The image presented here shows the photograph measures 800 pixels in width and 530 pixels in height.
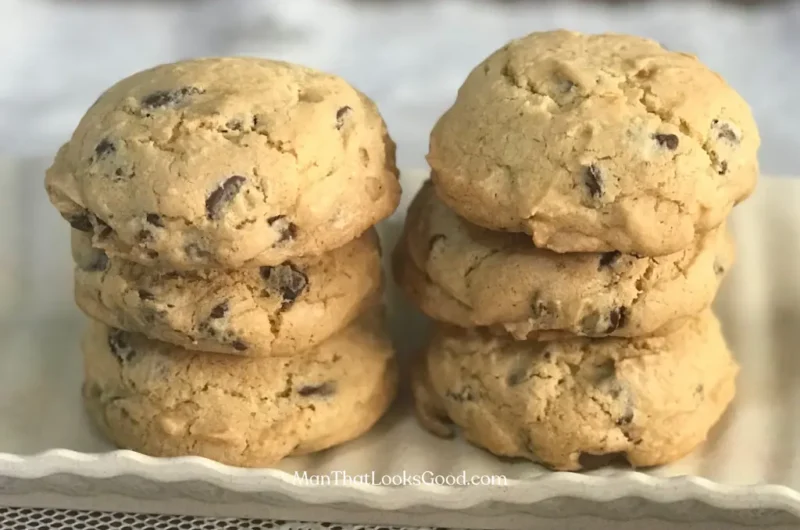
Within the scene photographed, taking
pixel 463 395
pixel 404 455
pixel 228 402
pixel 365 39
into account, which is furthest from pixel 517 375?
pixel 365 39

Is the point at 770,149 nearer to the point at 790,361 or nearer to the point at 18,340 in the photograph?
the point at 790,361

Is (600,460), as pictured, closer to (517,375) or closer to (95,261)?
(517,375)

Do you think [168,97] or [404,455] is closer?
[168,97]

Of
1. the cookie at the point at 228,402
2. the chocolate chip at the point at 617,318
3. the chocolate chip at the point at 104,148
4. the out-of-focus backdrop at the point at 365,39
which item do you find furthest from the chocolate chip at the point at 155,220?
the out-of-focus backdrop at the point at 365,39

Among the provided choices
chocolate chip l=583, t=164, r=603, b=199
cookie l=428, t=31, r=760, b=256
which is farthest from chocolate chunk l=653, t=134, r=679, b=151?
chocolate chip l=583, t=164, r=603, b=199

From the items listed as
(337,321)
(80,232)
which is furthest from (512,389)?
(80,232)

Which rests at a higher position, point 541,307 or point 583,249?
point 583,249

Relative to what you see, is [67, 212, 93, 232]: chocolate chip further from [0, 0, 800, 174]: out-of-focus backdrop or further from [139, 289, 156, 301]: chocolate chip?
[0, 0, 800, 174]: out-of-focus backdrop
